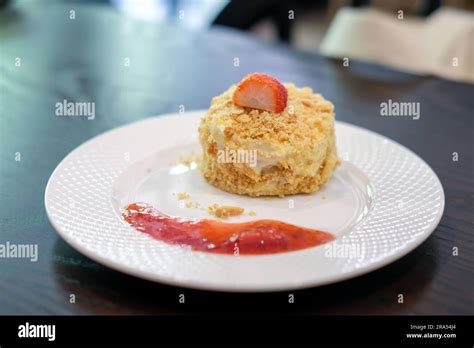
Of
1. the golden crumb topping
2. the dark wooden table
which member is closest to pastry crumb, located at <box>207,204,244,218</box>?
the golden crumb topping

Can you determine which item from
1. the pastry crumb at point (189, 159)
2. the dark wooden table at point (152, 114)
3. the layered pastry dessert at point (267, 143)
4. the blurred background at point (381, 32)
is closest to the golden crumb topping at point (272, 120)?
the layered pastry dessert at point (267, 143)

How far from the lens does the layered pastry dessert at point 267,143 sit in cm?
147

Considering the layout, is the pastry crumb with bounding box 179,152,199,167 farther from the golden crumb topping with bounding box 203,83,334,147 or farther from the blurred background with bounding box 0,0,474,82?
the blurred background with bounding box 0,0,474,82

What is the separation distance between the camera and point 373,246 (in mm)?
1188

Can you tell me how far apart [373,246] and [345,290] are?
0.34 feet

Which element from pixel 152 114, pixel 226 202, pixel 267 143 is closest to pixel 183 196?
pixel 226 202

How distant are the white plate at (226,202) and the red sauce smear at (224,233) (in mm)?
42

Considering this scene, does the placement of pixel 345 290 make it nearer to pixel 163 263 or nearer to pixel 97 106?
pixel 163 263

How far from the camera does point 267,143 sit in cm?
146

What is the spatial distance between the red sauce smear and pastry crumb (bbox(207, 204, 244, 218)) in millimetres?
42

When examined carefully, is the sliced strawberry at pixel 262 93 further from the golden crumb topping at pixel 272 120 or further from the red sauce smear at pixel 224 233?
the red sauce smear at pixel 224 233

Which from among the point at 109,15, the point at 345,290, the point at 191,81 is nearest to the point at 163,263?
the point at 345,290

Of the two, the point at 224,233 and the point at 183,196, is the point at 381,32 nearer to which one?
the point at 183,196

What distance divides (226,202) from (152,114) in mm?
627
